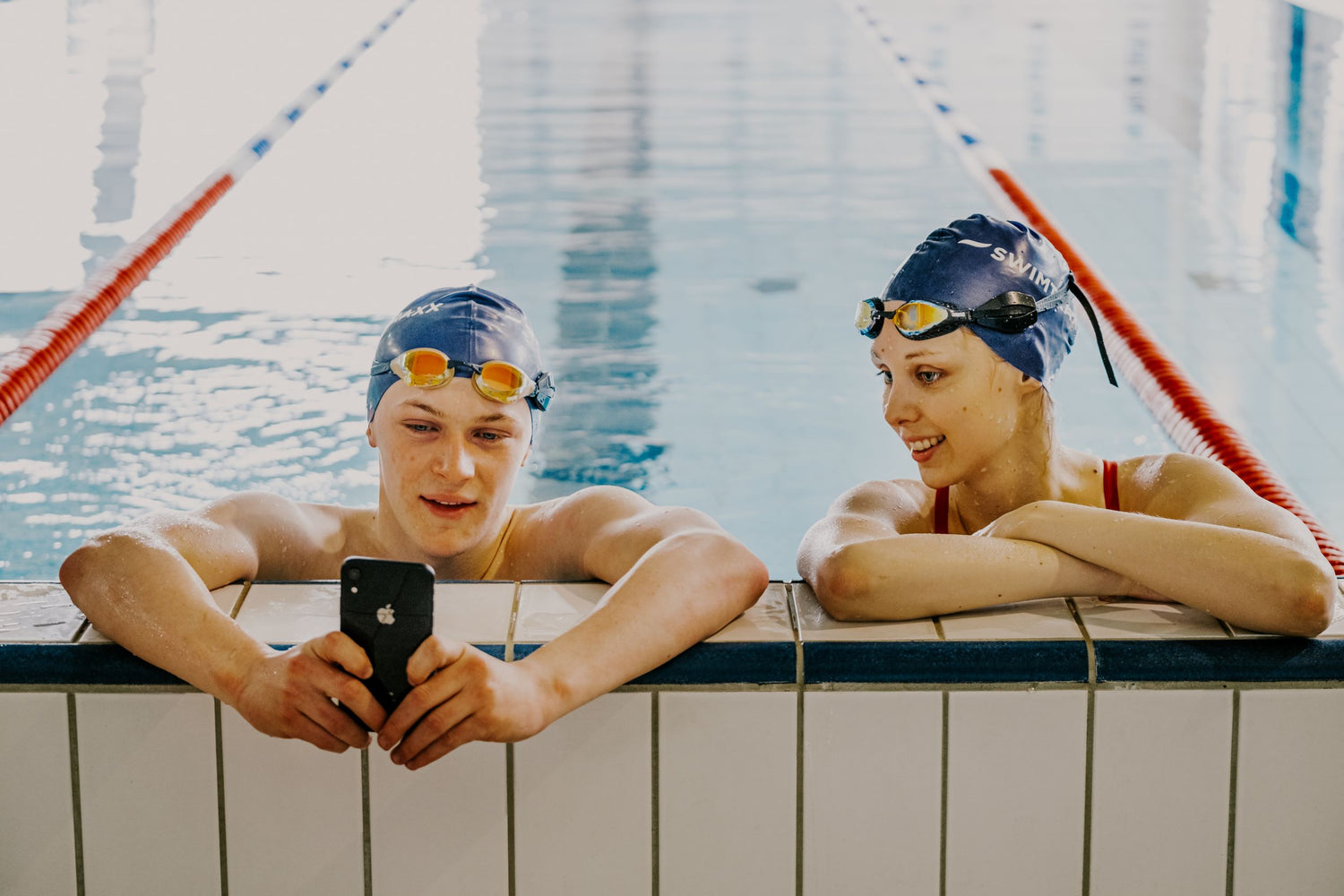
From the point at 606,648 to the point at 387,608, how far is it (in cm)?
25

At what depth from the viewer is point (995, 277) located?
1.95 meters

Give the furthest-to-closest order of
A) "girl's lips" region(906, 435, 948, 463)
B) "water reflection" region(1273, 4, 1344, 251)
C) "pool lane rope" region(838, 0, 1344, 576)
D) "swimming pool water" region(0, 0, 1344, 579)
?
"water reflection" region(1273, 4, 1344, 251), "swimming pool water" region(0, 0, 1344, 579), "pool lane rope" region(838, 0, 1344, 576), "girl's lips" region(906, 435, 948, 463)

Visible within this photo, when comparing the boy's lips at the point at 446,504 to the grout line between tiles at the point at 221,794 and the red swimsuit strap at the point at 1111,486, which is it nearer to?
the grout line between tiles at the point at 221,794

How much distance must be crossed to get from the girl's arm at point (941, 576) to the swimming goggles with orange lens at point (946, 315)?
386 millimetres

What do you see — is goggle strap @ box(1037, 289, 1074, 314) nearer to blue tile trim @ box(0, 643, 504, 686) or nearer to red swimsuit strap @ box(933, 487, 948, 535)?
red swimsuit strap @ box(933, 487, 948, 535)

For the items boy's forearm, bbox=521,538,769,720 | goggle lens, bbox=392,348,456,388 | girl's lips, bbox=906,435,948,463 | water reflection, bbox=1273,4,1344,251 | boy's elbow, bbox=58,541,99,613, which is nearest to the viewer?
boy's forearm, bbox=521,538,769,720

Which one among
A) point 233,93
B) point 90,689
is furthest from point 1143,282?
point 233,93

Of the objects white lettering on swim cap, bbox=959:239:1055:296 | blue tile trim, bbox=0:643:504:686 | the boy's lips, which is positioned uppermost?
white lettering on swim cap, bbox=959:239:1055:296

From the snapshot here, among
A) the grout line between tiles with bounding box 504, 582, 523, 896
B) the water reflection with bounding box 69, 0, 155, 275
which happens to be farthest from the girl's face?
the water reflection with bounding box 69, 0, 155, 275

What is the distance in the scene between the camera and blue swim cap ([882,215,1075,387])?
1.93 m

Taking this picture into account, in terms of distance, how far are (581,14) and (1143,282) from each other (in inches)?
348

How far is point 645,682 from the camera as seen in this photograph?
147 cm

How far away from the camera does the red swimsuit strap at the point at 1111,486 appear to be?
2.08 m

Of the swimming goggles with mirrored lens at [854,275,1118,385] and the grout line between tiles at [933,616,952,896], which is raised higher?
the swimming goggles with mirrored lens at [854,275,1118,385]
